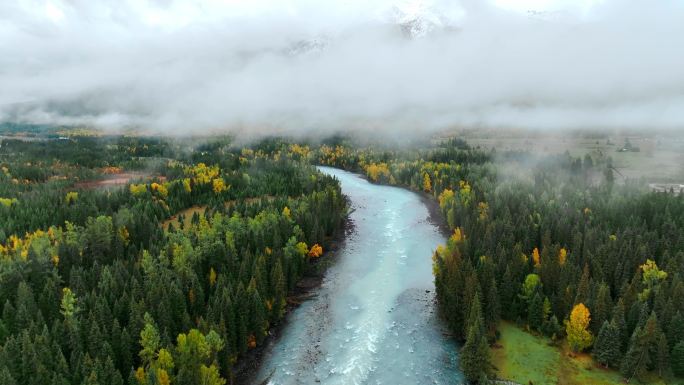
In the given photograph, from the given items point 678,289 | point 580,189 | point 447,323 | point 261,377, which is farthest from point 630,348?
point 580,189

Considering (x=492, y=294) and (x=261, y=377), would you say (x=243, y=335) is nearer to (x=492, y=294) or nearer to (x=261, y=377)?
(x=261, y=377)

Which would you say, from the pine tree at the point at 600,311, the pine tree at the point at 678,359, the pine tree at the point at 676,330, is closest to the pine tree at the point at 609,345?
the pine tree at the point at 600,311

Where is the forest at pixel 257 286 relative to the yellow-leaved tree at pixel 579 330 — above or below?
above

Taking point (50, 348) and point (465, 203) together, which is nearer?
point (50, 348)

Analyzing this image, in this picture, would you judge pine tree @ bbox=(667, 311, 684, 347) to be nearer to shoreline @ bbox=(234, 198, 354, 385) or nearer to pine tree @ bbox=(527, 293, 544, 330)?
pine tree @ bbox=(527, 293, 544, 330)

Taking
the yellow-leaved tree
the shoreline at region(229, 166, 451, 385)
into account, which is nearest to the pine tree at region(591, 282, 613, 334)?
the yellow-leaved tree

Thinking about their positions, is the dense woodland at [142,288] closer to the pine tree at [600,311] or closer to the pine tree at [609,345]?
the pine tree at [609,345]

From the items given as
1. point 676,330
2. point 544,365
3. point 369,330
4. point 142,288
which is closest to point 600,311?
point 676,330

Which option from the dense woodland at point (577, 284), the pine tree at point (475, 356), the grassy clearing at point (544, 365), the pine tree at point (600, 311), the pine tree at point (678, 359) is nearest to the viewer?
the pine tree at point (678, 359)
